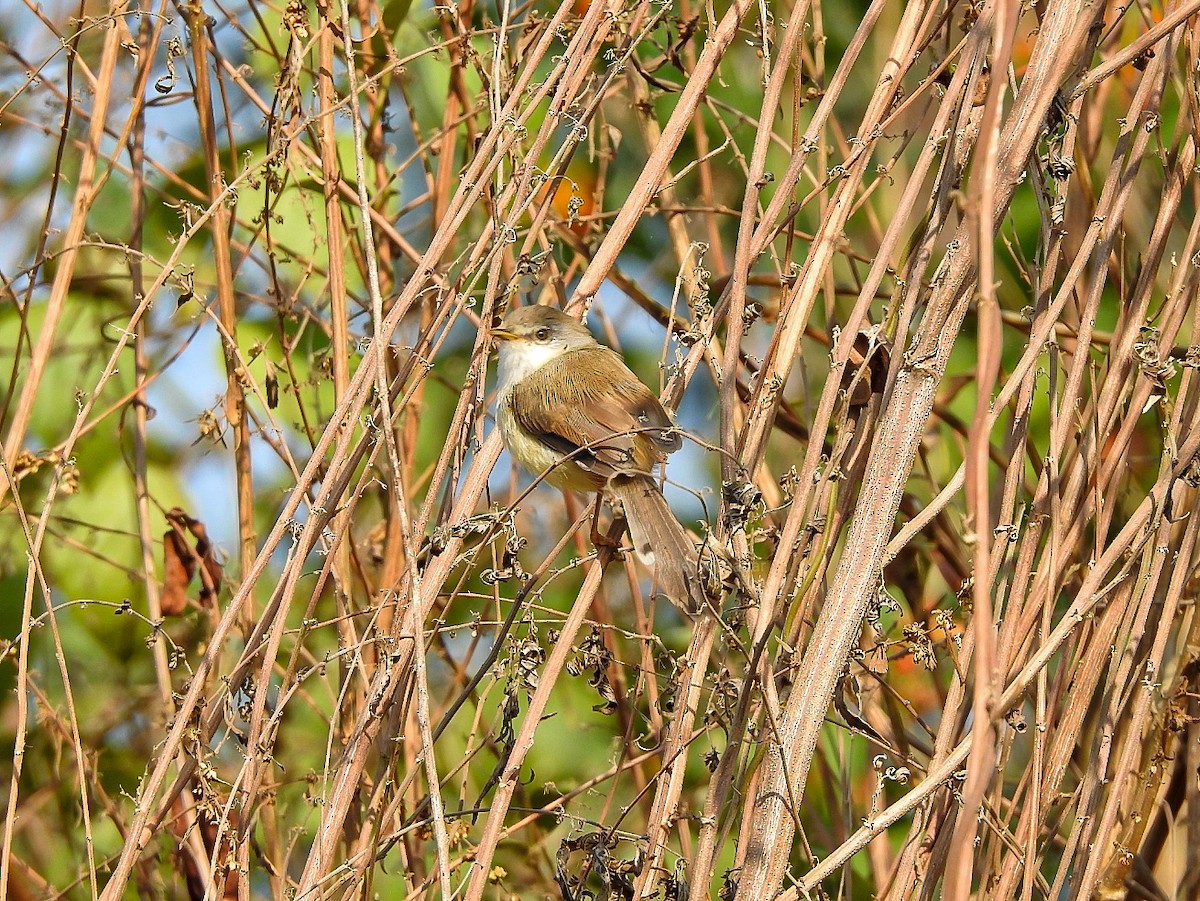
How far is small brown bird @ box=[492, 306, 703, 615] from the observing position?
278cm

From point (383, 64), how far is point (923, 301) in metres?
1.65

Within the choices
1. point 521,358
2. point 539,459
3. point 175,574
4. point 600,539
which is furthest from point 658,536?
point 175,574

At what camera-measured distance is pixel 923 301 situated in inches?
100

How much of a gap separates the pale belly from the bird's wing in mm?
28

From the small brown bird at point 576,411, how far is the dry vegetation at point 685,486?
0.19m

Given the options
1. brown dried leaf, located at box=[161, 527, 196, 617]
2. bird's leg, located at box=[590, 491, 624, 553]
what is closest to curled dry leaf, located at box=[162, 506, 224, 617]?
brown dried leaf, located at box=[161, 527, 196, 617]

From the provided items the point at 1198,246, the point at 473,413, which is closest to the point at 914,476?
the point at 1198,246

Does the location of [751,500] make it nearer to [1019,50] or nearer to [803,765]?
[803,765]

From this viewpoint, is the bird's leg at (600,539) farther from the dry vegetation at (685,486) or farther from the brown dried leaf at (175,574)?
the brown dried leaf at (175,574)

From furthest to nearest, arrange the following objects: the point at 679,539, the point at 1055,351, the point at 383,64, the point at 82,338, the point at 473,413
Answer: the point at 82,338 < the point at 383,64 < the point at 679,539 < the point at 473,413 < the point at 1055,351

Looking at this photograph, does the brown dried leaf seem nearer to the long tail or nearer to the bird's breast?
the bird's breast

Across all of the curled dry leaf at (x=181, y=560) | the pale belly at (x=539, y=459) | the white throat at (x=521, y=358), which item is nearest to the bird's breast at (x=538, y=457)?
the pale belly at (x=539, y=459)

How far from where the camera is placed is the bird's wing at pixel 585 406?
10.2 ft

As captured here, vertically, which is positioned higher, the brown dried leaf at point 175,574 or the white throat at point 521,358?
the white throat at point 521,358
